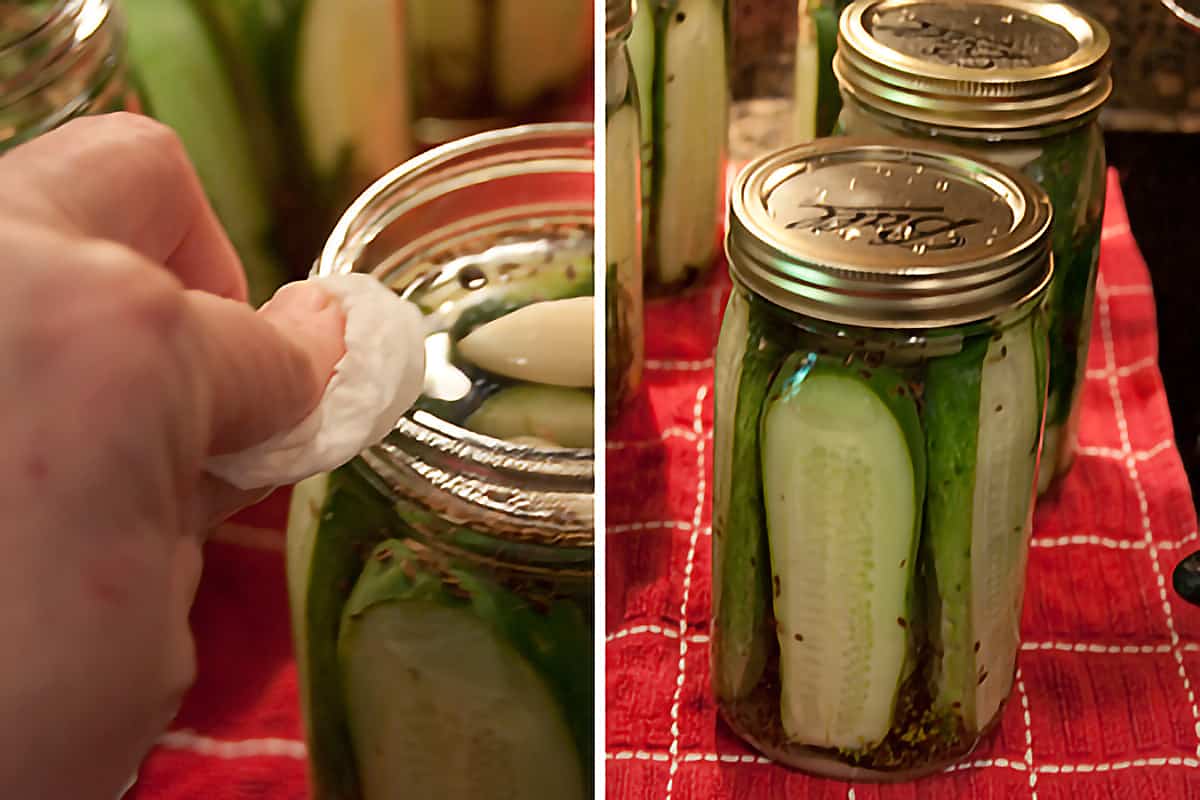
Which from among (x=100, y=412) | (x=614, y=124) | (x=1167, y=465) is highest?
(x=100, y=412)

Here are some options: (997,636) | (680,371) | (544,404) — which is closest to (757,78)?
(680,371)

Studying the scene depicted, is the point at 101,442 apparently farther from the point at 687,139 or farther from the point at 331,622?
the point at 687,139

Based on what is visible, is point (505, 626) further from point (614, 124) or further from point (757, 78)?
point (757, 78)

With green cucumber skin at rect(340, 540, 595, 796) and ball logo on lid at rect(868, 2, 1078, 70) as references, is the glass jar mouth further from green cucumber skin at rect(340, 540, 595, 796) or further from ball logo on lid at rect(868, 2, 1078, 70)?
ball logo on lid at rect(868, 2, 1078, 70)

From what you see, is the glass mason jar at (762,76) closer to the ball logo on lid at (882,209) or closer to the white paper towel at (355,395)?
the ball logo on lid at (882,209)

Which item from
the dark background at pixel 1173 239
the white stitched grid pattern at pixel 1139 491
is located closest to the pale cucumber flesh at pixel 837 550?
the white stitched grid pattern at pixel 1139 491
